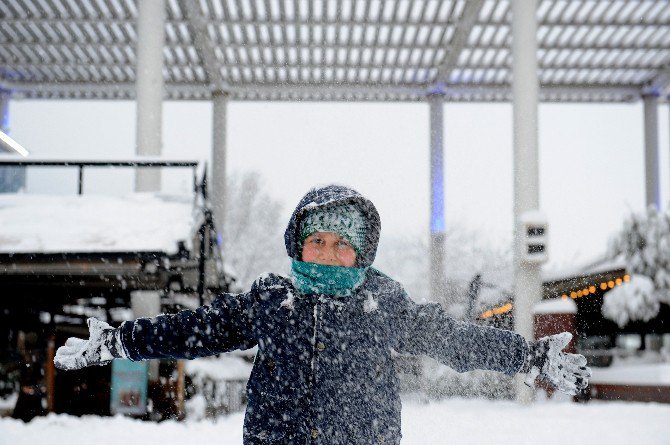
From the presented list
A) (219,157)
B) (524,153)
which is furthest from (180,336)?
(219,157)

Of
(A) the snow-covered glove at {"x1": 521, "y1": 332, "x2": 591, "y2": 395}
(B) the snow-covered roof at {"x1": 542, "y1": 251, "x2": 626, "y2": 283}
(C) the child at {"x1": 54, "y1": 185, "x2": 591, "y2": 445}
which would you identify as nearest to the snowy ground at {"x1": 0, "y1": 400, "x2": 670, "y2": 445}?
(A) the snow-covered glove at {"x1": 521, "y1": 332, "x2": 591, "y2": 395}

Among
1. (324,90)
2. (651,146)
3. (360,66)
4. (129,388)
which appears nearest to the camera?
(129,388)

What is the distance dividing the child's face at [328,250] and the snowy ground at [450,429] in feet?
14.1

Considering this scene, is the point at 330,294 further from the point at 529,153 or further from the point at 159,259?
the point at 529,153

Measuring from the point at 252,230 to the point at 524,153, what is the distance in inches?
1061

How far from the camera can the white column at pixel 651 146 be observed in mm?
24734

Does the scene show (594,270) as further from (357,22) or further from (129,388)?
(357,22)

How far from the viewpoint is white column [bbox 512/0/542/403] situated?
11.8 m

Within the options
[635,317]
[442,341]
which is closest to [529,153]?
[635,317]

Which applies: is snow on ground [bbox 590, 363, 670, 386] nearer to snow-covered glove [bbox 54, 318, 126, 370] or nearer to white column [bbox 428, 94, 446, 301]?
white column [bbox 428, 94, 446, 301]

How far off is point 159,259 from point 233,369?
4.37 meters

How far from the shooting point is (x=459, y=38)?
21.4 meters

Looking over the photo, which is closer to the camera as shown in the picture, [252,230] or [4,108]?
[4,108]

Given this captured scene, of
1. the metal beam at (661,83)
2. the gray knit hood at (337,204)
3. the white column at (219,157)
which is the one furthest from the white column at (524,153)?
the white column at (219,157)
